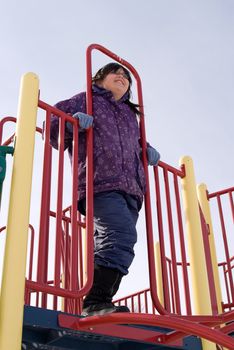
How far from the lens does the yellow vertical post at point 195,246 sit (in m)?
2.80

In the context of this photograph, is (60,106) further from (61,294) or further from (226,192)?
(226,192)

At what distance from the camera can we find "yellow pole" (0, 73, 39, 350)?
5.81ft

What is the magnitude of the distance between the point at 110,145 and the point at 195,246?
→ 838mm

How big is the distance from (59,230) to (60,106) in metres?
0.98

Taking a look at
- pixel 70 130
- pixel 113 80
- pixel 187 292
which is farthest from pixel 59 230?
pixel 113 80

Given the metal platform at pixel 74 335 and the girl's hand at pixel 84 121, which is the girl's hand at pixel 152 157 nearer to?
the girl's hand at pixel 84 121

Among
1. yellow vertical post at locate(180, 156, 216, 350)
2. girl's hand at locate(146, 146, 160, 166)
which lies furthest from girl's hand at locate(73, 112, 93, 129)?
yellow vertical post at locate(180, 156, 216, 350)

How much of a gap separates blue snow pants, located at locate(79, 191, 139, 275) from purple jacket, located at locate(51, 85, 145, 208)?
70 mm

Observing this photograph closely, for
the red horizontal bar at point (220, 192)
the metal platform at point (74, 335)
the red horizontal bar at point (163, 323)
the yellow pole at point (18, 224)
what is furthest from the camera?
the red horizontal bar at point (220, 192)

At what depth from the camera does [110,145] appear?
2.71m

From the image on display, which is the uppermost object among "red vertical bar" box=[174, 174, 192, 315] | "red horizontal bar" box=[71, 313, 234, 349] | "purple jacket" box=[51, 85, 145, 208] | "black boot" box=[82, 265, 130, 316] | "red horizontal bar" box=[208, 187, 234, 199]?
"red horizontal bar" box=[208, 187, 234, 199]

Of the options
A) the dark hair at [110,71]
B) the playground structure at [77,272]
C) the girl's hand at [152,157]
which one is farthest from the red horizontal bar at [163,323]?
the dark hair at [110,71]

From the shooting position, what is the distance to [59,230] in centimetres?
214

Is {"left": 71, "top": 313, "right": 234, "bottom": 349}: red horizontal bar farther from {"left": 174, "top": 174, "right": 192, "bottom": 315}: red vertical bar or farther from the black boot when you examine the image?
{"left": 174, "top": 174, "right": 192, "bottom": 315}: red vertical bar
